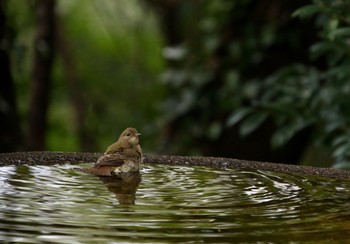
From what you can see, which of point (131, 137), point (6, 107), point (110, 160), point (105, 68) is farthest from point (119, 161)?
point (105, 68)

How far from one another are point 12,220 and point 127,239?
0.36m

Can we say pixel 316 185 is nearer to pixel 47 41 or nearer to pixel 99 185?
pixel 99 185

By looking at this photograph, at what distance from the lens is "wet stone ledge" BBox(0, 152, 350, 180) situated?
3.43m

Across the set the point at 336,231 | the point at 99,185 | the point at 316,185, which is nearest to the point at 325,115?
the point at 316,185

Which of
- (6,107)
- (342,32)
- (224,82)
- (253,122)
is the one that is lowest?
(253,122)

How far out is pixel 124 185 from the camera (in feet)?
9.98

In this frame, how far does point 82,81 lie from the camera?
39.0ft

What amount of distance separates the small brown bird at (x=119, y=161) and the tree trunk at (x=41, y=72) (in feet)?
11.5

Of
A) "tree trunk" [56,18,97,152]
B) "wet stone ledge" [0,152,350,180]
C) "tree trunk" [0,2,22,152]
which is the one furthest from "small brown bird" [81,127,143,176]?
"tree trunk" [56,18,97,152]

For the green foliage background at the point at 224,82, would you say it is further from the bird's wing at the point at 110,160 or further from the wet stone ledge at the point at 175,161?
the bird's wing at the point at 110,160

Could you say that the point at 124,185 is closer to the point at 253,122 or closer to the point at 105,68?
the point at 253,122

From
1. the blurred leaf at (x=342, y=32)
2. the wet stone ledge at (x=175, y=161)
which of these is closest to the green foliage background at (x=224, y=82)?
the blurred leaf at (x=342, y=32)

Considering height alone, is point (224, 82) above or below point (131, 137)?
above

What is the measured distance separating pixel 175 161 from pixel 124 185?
2.18 feet
